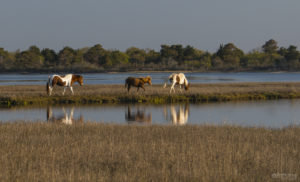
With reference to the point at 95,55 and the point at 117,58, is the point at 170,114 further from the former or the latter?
the point at 95,55

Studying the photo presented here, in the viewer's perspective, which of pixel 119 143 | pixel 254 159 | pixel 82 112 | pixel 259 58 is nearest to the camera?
pixel 254 159

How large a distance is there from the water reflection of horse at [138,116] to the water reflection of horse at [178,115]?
3.58 feet

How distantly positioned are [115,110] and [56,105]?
4.60m

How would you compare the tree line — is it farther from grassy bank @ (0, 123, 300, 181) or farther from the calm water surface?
grassy bank @ (0, 123, 300, 181)

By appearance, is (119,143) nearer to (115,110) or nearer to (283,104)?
(115,110)

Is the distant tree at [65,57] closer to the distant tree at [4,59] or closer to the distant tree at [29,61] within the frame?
the distant tree at [29,61]

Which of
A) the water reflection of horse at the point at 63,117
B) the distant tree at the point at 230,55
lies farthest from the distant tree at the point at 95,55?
the water reflection of horse at the point at 63,117

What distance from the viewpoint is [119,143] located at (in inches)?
428

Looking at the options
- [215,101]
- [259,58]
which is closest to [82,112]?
[215,101]

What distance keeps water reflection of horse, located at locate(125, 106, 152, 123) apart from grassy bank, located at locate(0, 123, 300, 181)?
490 cm

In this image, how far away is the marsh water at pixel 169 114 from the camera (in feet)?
60.7

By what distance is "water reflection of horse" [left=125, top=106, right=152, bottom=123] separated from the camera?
732 inches

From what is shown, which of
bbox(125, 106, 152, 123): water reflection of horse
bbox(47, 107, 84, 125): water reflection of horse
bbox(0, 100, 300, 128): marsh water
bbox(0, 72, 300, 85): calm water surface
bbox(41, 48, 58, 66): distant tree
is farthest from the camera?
bbox(41, 48, 58, 66): distant tree

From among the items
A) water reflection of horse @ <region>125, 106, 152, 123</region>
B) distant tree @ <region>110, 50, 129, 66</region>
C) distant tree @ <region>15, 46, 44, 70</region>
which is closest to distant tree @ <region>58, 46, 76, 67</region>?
distant tree @ <region>15, 46, 44, 70</region>
